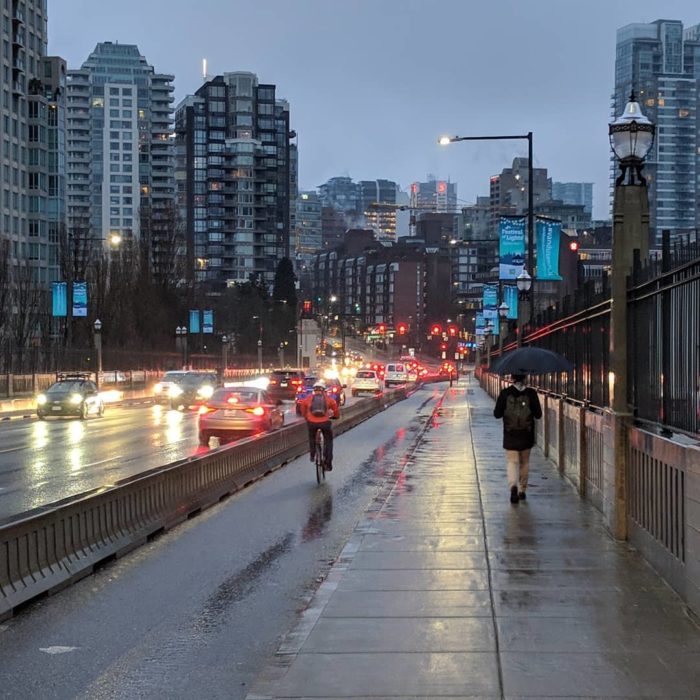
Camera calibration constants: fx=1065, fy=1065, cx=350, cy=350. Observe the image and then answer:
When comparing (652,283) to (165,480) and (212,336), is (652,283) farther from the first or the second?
(212,336)

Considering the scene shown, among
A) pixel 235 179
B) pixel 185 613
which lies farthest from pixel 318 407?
pixel 235 179

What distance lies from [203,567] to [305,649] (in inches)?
162

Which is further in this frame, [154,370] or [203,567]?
[154,370]

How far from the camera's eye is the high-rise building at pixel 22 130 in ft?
355

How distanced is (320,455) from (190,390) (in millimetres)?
26794

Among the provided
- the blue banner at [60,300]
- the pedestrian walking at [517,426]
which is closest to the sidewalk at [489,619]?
the pedestrian walking at [517,426]

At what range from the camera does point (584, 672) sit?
6.77 m

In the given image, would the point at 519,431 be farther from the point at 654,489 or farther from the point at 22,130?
the point at 22,130

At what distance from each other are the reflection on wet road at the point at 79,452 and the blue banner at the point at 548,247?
10.7m

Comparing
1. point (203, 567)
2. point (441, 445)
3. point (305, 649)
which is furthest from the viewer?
point (441, 445)

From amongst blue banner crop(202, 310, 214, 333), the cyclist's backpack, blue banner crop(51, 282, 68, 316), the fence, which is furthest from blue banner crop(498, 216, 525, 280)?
blue banner crop(202, 310, 214, 333)

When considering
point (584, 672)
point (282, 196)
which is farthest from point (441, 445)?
point (282, 196)

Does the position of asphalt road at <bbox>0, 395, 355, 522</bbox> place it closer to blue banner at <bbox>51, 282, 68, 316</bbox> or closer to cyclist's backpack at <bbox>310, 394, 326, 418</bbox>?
cyclist's backpack at <bbox>310, 394, 326, 418</bbox>

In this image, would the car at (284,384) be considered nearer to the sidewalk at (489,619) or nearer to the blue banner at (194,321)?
the sidewalk at (489,619)
